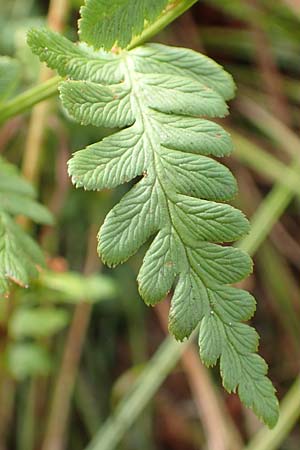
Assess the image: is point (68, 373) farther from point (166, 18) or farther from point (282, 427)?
point (166, 18)

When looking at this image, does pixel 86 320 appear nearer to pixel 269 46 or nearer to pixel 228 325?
pixel 269 46

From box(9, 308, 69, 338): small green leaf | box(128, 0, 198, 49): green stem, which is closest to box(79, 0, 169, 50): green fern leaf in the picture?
box(128, 0, 198, 49): green stem

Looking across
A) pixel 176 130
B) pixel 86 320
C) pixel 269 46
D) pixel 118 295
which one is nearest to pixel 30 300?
pixel 86 320

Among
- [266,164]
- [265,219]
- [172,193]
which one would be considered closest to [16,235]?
[172,193]

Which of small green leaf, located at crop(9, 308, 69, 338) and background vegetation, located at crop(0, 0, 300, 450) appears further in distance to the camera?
background vegetation, located at crop(0, 0, 300, 450)

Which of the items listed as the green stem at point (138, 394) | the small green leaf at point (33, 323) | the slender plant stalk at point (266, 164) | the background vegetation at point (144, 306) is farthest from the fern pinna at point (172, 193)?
the slender plant stalk at point (266, 164)

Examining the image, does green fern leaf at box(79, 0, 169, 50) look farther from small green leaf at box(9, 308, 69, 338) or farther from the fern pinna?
small green leaf at box(9, 308, 69, 338)
